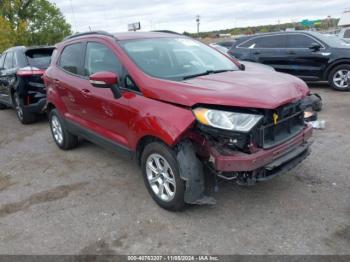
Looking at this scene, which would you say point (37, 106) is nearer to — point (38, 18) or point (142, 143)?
point (142, 143)

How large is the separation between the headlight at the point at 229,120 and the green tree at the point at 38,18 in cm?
3534

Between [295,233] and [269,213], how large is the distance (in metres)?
0.40

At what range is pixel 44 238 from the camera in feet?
11.3

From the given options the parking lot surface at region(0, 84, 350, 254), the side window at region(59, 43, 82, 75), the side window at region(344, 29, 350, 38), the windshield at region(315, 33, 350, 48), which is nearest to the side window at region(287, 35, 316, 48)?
the windshield at region(315, 33, 350, 48)

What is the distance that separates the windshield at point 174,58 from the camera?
13.1ft

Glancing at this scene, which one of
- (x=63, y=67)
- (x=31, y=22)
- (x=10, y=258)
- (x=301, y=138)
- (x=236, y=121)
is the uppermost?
(x=31, y=22)

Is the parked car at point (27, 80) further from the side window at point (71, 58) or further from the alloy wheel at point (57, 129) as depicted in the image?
the side window at point (71, 58)

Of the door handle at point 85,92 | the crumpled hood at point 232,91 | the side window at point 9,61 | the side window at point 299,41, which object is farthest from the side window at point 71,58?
the side window at point 299,41

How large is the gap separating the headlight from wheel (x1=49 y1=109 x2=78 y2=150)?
3.21 m

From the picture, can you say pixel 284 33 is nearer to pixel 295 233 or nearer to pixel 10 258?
pixel 295 233

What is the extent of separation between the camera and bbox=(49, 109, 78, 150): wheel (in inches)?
228

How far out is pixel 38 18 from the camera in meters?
38.0

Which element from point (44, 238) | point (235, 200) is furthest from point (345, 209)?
point (44, 238)

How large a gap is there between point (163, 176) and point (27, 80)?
5120 millimetres
